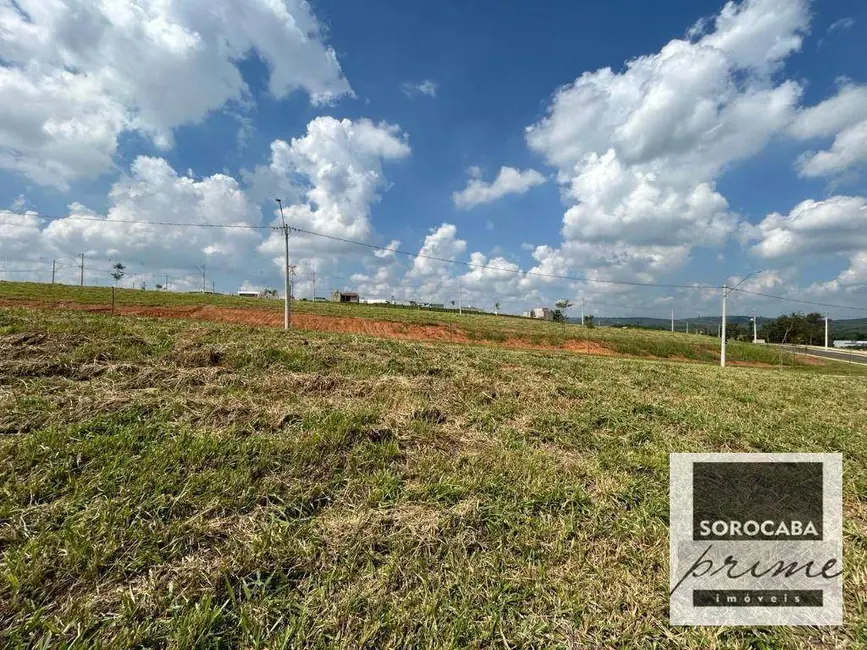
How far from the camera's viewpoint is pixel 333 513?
304 cm

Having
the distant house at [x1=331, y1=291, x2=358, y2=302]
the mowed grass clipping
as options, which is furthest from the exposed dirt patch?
the distant house at [x1=331, y1=291, x2=358, y2=302]

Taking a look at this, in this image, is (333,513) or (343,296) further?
(343,296)

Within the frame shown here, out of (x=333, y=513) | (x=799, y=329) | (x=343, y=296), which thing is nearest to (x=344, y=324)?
(x=333, y=513)

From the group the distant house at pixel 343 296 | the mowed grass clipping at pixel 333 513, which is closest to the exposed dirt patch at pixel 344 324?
the mowed grass clipping at pixel 333 513

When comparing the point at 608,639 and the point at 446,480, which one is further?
the point at 446,480

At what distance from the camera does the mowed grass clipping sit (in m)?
2.12

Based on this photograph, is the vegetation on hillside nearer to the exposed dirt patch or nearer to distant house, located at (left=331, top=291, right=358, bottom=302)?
the exposed dirt patch

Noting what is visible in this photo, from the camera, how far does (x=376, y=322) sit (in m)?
36.1

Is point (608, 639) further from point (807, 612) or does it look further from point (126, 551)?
point (126, 551)

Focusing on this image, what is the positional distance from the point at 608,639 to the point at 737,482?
2.83 m

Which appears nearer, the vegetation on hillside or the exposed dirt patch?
the exposed dirt patch

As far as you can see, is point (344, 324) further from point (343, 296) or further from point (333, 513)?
point (343, 296)

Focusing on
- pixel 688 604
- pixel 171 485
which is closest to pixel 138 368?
pixel 171 485

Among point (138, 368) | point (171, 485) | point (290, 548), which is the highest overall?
point (138, 368)
